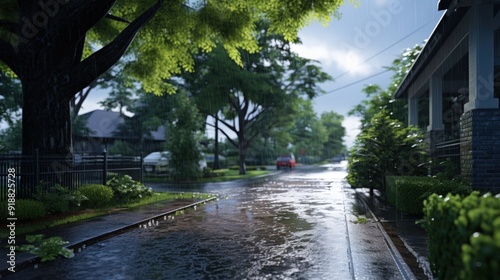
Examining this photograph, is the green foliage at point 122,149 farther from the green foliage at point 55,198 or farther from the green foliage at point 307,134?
the green foliage at point 307,134

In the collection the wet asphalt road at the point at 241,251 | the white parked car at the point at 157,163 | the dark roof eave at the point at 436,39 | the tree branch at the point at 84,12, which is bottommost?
the wet asphalt road at the point at 241,251

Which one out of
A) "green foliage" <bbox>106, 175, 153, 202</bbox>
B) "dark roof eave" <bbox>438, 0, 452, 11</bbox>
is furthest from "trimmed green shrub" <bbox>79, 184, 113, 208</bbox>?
"dark roof eave" <bbox>438, 0, 452, 11</bbox>

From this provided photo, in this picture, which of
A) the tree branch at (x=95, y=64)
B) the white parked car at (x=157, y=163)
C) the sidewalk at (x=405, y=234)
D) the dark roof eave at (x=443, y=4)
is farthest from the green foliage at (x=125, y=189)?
the white parked car at (x=157, y=163)

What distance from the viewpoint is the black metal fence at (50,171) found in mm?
10086

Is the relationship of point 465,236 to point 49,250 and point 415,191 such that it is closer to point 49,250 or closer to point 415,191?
point 49,250

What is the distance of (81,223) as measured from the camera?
31.5ft

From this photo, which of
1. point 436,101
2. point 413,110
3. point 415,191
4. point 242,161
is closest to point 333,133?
point 242,161

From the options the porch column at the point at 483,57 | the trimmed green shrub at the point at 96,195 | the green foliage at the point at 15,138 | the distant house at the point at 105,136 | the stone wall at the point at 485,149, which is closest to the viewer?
the stone wall at the point at 485,149

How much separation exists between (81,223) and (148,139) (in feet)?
126

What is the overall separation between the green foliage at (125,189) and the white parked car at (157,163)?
13.5m

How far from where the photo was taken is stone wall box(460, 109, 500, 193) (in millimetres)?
8969

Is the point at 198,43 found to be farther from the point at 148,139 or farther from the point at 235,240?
the point at 148,139

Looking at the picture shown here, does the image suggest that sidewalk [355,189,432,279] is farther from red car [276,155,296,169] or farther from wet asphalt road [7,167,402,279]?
red car [276,155,296,169]

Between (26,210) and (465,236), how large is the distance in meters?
9.51
